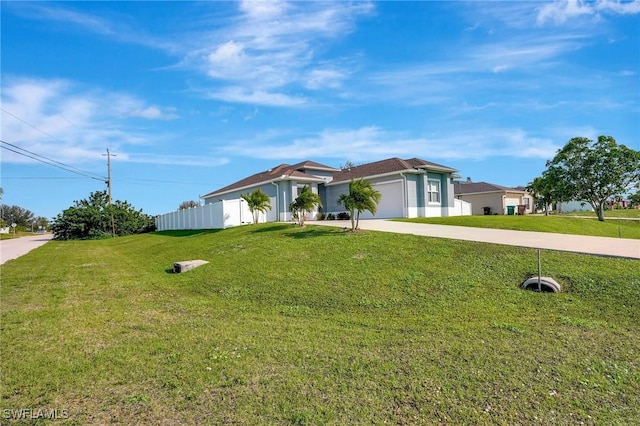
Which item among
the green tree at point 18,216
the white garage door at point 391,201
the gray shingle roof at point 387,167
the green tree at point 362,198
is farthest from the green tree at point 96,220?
the green tree at point 18,216

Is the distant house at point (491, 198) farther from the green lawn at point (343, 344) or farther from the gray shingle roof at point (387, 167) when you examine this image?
the green lawn at point (343, 344)

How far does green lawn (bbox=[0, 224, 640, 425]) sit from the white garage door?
→ 1386cm

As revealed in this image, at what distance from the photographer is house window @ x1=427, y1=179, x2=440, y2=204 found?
79.5ft

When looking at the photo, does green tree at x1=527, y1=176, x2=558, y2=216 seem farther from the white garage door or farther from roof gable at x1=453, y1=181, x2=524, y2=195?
the white garage door

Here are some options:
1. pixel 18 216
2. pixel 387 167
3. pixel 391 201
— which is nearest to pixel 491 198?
pixel 387 167

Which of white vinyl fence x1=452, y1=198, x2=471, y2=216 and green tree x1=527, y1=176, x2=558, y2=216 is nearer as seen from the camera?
white vinyl fence x1=452, y1=198, x2=471, y2=216

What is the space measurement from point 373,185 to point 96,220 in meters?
26.7

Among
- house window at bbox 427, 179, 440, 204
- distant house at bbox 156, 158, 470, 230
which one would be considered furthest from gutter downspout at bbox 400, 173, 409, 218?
house window at bbox 427, 179, 440, 204

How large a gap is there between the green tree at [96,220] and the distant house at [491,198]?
34.8 metres

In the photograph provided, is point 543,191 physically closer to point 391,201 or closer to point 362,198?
point 391,201

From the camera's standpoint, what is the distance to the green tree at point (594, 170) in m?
26.0

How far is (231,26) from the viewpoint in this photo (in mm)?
10875

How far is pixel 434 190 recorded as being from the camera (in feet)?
80.5

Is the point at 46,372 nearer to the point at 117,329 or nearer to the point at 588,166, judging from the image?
the point at 117,329
